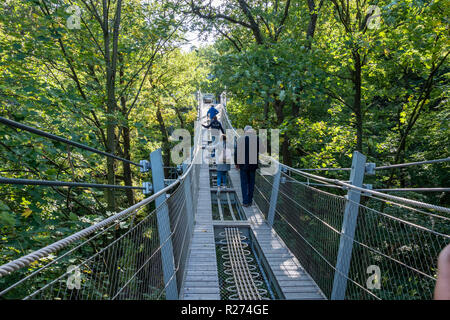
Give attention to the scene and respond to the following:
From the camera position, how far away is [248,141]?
5578mm

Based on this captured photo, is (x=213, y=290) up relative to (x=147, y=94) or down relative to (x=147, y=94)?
down

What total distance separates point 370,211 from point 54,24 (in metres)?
4.90

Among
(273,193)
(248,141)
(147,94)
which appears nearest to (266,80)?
(248,141)

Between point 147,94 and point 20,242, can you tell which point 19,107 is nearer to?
point 20,242

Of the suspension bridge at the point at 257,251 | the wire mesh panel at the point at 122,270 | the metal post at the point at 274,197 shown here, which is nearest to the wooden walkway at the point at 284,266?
the suspension bridge at the point at 257,251

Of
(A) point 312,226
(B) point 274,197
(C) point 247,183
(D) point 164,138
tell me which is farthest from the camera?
(D) point 164,138

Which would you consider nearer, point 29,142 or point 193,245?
point 29,142

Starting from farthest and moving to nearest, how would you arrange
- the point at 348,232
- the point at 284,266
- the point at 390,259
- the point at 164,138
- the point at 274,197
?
the point at 164,138 < the point at 274,197 < the point at 284,266 < the point at 348,232 < the point at 390,259

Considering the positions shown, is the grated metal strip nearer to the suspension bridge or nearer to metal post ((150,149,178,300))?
the suspension bridge

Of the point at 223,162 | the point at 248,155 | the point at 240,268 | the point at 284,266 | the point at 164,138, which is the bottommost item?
the point at 240,268

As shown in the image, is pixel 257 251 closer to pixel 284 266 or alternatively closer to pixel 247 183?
pixel 284 266

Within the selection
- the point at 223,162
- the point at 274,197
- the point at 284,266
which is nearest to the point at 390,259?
the point at 284,266

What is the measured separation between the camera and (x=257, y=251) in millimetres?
4375

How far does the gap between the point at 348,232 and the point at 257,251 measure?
201 cm
